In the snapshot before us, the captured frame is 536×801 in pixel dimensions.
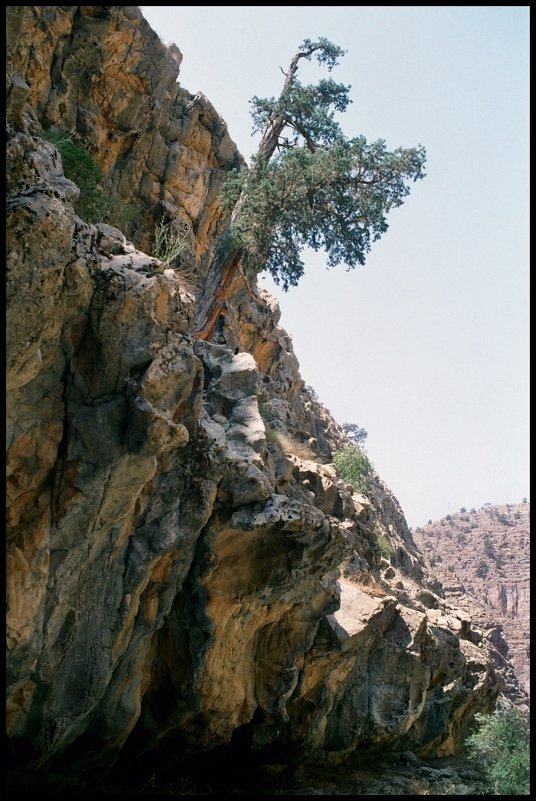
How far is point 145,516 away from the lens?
39.7ft

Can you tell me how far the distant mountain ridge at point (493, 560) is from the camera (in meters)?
63.3

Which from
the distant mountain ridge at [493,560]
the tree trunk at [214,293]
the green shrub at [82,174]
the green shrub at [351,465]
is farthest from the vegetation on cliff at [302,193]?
the distant mountain ridge at [493,560]

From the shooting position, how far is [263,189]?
19672 mm

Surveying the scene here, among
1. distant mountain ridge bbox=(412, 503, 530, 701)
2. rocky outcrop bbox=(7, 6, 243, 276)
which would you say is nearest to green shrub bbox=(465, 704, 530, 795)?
rocky outcrop bbox=(7, 6, 243, 276)

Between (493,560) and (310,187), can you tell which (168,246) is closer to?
(310,187)

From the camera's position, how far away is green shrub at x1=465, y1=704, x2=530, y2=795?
63.3 feet

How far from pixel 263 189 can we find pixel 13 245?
502 inches

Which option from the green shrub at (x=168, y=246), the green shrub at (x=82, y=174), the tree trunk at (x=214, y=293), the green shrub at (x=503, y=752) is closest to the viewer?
the green shrub at (x=168, y=246)

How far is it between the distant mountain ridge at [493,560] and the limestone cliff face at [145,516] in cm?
3854

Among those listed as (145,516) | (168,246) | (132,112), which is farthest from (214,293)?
(145,516)

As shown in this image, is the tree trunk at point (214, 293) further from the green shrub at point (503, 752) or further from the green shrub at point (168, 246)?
the green shrub at point (503, 752)

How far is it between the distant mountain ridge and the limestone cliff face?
3854 centimetres

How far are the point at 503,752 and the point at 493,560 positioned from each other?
52.9 metres

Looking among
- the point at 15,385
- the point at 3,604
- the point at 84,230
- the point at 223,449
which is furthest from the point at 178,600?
the point at 84,230
